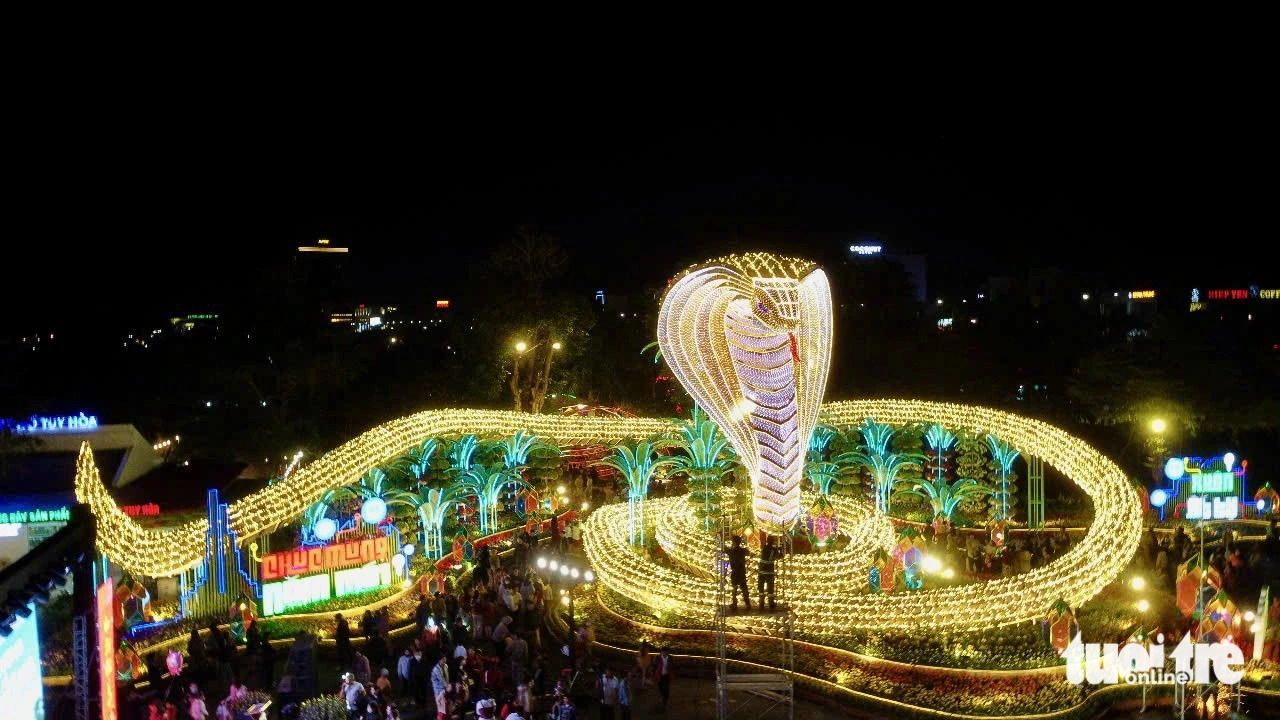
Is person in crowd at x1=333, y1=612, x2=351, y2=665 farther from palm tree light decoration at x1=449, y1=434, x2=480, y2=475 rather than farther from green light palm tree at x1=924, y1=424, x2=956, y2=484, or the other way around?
green light palm tree at x1=924, y1=424, x2=956, y2=484

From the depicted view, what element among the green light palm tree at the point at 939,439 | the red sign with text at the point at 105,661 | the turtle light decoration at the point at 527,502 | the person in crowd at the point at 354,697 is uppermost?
the red sign with text at the point at 105,661

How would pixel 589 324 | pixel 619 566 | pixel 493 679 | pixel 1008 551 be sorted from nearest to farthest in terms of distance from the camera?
pixel 493 679
pixel 619 566
pixel 1008 551
pixel 589 324

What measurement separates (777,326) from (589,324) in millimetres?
22819

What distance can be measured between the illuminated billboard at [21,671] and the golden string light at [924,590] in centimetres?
1183

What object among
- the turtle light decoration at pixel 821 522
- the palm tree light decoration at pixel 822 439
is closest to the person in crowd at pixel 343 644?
the turtle light decoration at pixel 821 522

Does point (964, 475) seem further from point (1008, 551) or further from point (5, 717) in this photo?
point (5, 717)

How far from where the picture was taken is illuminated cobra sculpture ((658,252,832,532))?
17.7 m

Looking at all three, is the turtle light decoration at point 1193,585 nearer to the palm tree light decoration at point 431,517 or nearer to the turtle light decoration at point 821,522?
the turtle light decoration at point 821,522

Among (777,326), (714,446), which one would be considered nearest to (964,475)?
(714,446)

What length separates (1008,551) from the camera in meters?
21.2

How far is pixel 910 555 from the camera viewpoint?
62.2 ft

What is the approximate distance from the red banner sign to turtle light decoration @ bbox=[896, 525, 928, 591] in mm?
9373

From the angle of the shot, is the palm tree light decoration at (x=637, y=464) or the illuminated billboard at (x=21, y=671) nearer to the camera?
the illuminated billboard at (x=21, y=671)

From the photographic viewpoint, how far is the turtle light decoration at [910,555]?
18.8 m
